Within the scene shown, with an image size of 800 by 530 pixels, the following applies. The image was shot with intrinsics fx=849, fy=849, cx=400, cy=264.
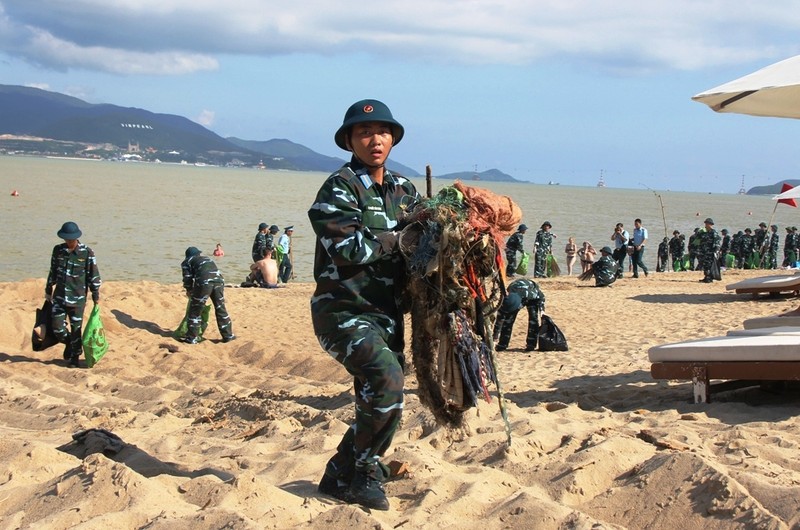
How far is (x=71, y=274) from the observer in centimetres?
1070

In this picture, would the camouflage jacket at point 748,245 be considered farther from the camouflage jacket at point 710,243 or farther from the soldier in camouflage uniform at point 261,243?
the soldier in camouflage uniform at point 261,243

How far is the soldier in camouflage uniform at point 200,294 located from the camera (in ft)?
40.4

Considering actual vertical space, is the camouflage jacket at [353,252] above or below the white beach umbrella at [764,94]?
below

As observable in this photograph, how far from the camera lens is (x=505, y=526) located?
3854mm

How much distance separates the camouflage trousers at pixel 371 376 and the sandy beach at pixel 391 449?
0.33 m

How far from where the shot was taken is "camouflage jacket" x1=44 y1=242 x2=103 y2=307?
10688 mm

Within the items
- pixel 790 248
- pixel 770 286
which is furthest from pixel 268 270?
pixel 790 248

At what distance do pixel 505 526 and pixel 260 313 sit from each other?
1187 centimetres

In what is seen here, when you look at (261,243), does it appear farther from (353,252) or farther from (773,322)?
(353,252)

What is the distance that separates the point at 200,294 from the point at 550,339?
5068 mm

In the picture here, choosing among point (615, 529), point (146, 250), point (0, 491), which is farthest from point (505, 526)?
point (146, 250)

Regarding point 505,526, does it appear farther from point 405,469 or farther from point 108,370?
point 108,370

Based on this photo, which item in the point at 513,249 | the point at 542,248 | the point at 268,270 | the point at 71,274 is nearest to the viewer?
the point at 71,274

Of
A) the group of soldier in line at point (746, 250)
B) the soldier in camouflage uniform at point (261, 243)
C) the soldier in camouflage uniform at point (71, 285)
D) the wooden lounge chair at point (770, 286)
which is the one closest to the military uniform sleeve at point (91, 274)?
the soldier in camouflage uniform at point (71, 285)
